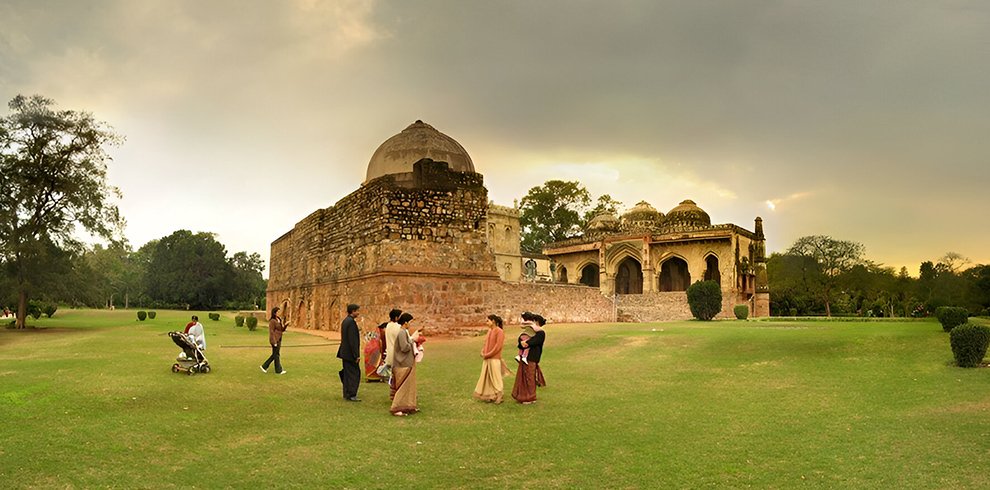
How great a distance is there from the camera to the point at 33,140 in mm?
25594

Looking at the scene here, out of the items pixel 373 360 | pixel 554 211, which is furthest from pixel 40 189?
pixel 554 211

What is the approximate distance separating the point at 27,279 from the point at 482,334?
63.8 ft

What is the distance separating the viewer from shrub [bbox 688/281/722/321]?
23734mm

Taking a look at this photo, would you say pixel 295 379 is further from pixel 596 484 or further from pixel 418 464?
pixel 596 484

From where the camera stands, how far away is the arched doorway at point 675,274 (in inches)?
1641

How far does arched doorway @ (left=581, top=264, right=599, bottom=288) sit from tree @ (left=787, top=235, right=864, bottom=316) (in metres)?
17.1

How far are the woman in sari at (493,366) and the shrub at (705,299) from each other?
16.3 meters

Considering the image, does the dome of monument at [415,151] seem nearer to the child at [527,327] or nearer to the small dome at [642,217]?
the child at [527,327]

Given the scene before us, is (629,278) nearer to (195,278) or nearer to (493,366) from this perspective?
(493,366)

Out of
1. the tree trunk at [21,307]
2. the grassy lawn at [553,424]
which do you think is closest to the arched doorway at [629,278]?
the grassy lawn at [553,424]

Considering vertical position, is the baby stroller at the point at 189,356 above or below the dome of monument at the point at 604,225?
below

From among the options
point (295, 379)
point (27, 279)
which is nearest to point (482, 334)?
point (295, 379)

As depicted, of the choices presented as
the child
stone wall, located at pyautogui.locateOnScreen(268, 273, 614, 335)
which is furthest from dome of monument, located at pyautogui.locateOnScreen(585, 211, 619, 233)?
the child

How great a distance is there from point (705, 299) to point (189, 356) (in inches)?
717
